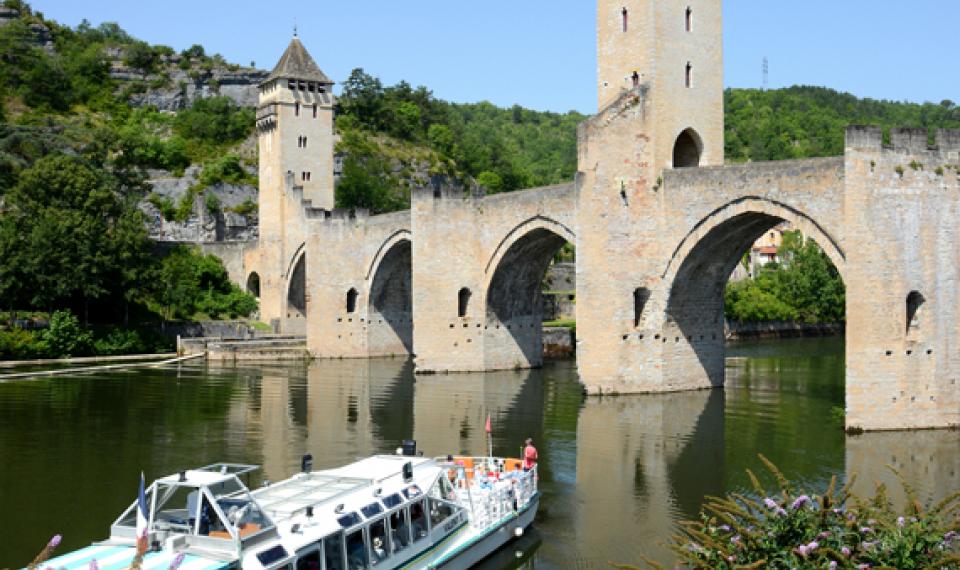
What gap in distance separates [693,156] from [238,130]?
167 ft

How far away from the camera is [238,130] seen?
74562mm

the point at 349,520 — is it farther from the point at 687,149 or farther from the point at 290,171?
the point at 290,171

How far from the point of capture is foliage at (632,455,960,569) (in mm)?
6863

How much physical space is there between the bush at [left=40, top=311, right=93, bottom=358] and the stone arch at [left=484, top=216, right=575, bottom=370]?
17790 mm

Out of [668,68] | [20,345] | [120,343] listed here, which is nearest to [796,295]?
[668,68]

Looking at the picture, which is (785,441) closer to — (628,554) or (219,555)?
(628,554)

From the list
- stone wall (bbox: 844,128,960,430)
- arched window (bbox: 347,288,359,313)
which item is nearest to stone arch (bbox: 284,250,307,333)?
arched window (bbox: 347,288,359,313)

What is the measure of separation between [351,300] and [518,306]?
35.0 feet

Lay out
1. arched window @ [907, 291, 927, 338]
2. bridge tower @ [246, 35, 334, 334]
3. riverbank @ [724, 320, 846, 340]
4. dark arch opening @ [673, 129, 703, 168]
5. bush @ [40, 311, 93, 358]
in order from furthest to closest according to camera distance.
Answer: riverbank @ [724, 320, 846, 340]
bridge tower @ [246, 35, 334, 334]
bush @ [40, 311, 93, 358]
dark arch opening @ [673, 129, 703, 168]
arched window @ [907, 291, 927, 338]

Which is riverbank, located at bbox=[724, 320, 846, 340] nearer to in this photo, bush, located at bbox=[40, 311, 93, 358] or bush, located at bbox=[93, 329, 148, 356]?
bush, located at bbox=[93, 329, 148, 356]

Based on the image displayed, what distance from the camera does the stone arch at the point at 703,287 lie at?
26672 mm

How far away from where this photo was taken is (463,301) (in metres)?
36.4

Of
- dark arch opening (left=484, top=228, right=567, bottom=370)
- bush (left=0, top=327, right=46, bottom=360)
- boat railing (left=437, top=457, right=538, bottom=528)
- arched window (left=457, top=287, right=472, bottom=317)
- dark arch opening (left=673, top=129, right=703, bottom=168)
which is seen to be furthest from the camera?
bush (left=0, top=327, right=46, bottom=360)

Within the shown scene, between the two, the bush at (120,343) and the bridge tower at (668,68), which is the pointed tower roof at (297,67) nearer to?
the bush at (120,343)
